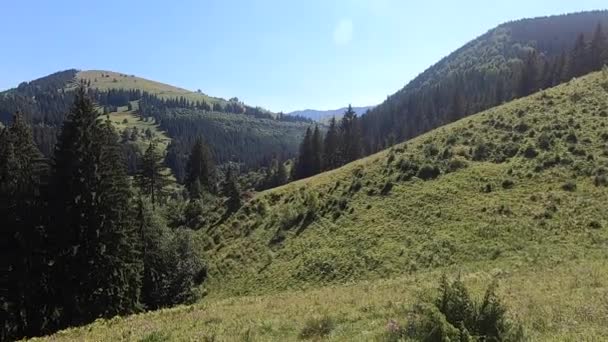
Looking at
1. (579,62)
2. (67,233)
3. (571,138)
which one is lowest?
(67,233)

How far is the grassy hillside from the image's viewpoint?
12562mm

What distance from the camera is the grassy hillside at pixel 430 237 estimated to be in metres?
12.6

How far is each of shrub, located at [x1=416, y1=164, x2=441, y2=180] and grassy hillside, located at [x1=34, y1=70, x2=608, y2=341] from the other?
0.19 meters

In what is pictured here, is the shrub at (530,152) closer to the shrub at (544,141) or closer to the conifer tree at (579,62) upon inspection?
the shrub at (544,141)

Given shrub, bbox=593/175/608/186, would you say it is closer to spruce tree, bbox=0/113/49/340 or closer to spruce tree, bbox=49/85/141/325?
spruce tree, bbox=49/85/141/325

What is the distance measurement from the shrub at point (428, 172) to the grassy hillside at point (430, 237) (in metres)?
0.19

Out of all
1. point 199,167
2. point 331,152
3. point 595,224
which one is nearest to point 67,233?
point 595,224

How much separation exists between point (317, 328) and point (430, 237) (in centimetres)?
2309

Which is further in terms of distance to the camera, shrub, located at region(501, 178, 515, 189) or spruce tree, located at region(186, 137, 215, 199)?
spruce tree, located at region(186, 137, 215, 199)

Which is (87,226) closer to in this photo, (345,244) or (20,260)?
(20,260)

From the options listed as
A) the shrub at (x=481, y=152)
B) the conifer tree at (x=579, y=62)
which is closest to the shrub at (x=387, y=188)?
the shrub at (x=481, y=152)

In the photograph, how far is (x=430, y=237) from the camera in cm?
3322

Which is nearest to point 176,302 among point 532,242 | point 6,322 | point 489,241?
point 6,322

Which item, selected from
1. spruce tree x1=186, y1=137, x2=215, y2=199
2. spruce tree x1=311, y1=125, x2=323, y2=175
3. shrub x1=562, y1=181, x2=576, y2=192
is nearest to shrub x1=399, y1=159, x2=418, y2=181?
shrub x1=562, y1=181, x2=576, y2=192
